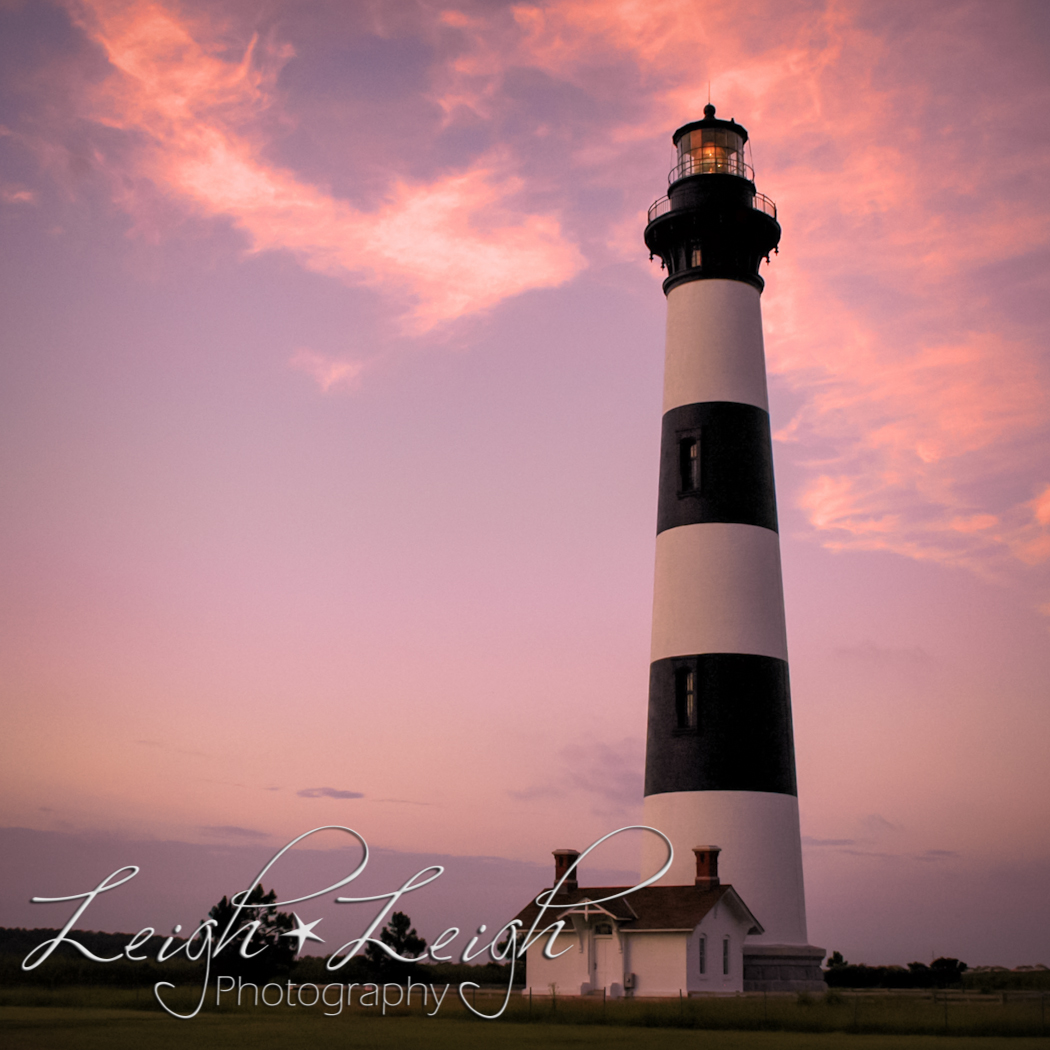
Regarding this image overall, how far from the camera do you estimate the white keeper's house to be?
2988cm

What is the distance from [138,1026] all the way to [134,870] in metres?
3.88

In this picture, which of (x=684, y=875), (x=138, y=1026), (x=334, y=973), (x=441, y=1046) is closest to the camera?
(x=441, y=1046)

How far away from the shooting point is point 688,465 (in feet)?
112

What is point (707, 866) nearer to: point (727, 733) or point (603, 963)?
point (727, 733)

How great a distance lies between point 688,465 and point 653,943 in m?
12.8

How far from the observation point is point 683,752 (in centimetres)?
3191

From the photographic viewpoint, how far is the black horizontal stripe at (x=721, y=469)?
3356cm

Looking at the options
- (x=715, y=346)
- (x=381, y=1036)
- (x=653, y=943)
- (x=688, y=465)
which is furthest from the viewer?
(x=715, y=346)

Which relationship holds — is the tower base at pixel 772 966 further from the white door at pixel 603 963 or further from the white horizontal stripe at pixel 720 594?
the white horizontal stripe at pixel 720 594

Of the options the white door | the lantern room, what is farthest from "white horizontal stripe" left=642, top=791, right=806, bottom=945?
A: the lantern room

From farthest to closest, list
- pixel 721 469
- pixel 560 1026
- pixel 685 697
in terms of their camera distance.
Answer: pixel 721 469 < pixel 685 697 < pixel 560 1026

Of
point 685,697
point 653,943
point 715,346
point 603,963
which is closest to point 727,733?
point 685,697

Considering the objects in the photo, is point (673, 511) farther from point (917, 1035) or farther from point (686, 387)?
point (917, 1035)

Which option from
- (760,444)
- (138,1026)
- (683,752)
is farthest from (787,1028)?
(760,444)
